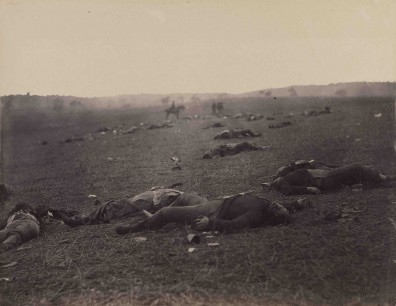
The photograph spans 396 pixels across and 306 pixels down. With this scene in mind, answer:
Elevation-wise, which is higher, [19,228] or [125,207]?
[125,207]

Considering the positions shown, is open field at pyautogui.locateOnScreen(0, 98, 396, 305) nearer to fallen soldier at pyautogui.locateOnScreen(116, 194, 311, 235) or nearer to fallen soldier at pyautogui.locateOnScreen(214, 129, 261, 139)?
fallen soldier at pyautogui.locateOnScreen(116, 194, 311, 235)

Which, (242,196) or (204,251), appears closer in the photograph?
(204,251)

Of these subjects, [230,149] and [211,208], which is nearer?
[211,208]

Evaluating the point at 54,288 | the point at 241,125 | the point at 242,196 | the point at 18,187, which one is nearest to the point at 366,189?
the point at 242,196

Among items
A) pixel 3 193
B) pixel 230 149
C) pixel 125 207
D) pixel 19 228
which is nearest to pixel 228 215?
pixel 125 207

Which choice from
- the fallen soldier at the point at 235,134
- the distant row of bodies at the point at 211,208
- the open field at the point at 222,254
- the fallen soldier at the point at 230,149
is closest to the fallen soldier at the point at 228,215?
the distant row of bodies at the point at 211,208

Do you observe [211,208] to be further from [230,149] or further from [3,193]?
[3,193]

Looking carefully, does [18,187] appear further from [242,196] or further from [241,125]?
[241,125]

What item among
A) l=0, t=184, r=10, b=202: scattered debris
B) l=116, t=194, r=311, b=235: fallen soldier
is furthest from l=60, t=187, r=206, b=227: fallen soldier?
l=0, t=184, r=10, b=202: scattered debris
